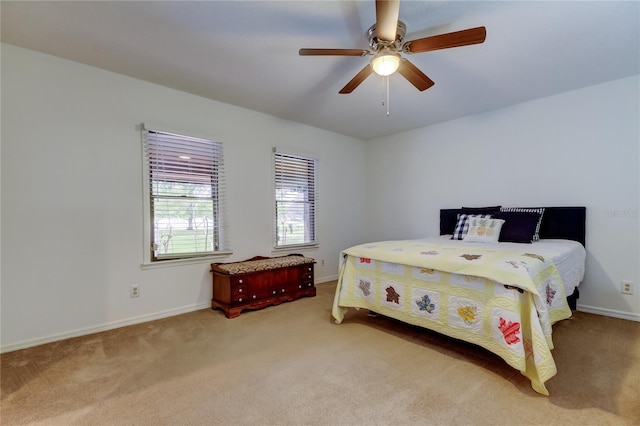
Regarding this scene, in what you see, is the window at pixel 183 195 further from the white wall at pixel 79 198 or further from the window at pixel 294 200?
the window at pixel 294 200

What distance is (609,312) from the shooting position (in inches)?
118

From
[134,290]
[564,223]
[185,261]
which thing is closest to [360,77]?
[185,261]

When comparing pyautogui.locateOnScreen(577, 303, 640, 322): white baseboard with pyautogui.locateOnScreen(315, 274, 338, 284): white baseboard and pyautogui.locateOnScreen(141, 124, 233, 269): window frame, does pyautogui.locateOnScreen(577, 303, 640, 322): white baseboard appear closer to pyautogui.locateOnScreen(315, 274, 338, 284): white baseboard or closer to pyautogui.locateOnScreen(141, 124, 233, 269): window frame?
pyautogui.locateOnScreen(315, 274, 338, 284): white baseboard

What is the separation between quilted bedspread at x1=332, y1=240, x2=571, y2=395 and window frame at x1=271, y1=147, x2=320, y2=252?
1.37m

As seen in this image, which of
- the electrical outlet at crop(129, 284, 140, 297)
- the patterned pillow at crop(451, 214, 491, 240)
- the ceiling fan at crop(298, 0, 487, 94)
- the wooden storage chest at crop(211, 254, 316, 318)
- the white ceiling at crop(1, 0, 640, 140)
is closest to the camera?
the ceiling fan at crop(298, 0, 487, 94)

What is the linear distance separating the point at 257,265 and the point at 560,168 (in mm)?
3586

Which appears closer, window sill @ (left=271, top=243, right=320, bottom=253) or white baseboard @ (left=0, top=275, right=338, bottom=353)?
white baseboard @ (left=0, top=275, right=338, bottom=353)

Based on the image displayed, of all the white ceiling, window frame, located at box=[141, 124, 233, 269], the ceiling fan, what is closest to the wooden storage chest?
window frame, located at box=[141, 124, 233, 269]

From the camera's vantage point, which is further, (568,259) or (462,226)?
(462,226)

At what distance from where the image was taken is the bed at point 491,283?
179cm

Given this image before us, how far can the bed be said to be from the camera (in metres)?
1.79

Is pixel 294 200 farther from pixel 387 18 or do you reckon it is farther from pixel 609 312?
pixel 609 312

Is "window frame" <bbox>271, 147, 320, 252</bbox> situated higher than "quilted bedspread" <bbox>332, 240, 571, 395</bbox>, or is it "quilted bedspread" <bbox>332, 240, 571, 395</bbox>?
"window frame" <bbox>271, 147, 320, 252</bbox>

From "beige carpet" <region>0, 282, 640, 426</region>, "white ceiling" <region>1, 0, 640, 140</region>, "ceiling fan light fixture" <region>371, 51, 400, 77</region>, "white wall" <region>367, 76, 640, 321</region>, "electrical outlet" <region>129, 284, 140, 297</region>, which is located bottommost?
"beige carpet" <region>0, 282, 640, 426</region>
